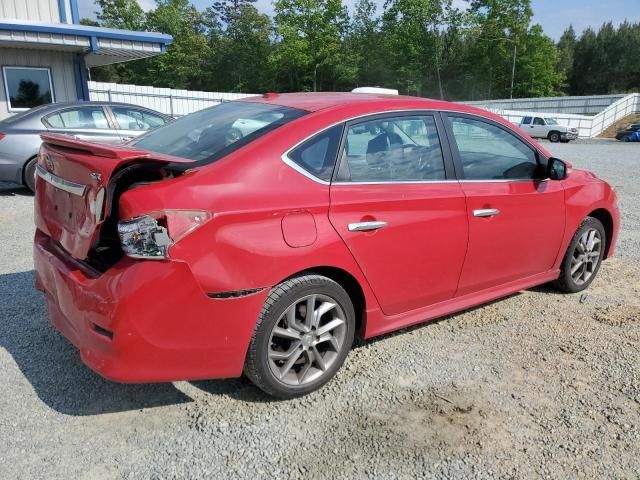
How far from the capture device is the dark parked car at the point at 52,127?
7836 millimetres

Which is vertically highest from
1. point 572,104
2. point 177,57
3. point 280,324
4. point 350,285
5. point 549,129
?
point 177,57

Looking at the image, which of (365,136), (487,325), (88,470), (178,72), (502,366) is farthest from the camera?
(178,72)

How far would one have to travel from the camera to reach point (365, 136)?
306 cm

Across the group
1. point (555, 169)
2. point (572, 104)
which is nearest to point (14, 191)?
point (555, 169)

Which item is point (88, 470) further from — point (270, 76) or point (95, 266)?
point (270, 76)

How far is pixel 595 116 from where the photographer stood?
129ft

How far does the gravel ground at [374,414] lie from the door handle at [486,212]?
34.7 inches

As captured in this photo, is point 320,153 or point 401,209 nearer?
point 320,153

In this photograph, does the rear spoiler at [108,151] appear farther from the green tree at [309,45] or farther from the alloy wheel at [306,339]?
the green tree at [309,45]

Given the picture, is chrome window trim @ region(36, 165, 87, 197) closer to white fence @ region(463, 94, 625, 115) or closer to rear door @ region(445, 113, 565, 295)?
rear door @ region(445, 113, 565, 295)

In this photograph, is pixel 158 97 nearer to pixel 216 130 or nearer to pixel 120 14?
pixel 216 130

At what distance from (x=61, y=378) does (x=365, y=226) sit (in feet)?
6.42

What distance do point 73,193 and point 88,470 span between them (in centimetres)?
133

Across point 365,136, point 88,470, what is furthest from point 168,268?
point 365,136
